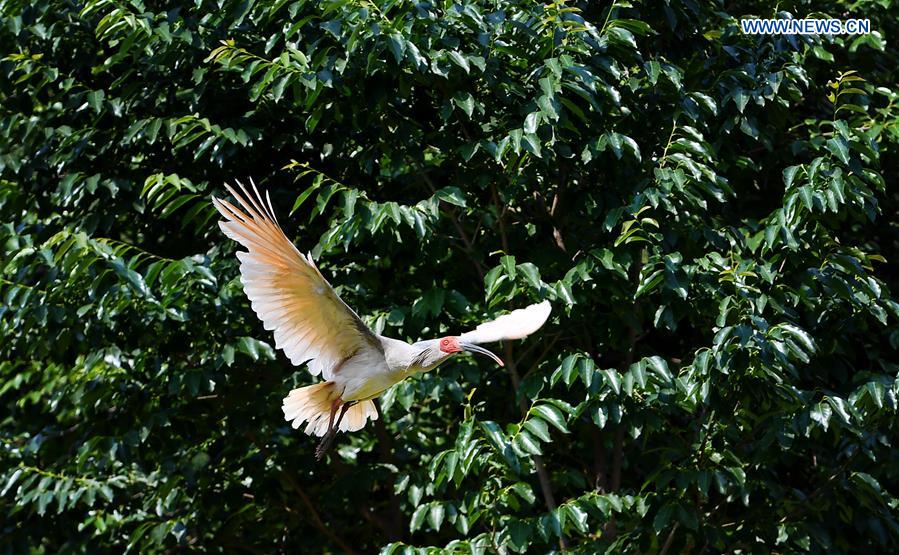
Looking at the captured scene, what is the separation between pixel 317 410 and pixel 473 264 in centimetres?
109

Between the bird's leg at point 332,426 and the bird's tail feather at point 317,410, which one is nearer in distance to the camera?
the bird's leg at point 332,426

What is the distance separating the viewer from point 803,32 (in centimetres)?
516

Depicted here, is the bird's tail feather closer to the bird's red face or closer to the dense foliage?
the dense foliage

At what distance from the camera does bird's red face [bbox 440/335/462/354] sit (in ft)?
13.2

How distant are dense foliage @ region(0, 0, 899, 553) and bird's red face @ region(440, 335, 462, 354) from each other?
0.57 meters

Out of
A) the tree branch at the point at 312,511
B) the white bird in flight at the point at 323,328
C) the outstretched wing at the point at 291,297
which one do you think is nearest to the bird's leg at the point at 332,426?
the white bird in flight at the point at 323,328

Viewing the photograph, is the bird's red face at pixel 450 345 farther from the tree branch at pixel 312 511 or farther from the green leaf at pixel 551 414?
the tree branch at pixel 312 511

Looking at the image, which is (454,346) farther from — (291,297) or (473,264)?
(473,264)

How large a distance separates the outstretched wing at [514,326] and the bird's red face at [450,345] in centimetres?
3

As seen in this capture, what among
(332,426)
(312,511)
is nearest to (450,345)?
(332,426)

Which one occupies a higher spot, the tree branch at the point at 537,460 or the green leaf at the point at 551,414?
the green leaf at the point at 551,414

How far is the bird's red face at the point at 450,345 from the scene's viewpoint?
4.02 metres

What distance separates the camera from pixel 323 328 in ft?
14.0

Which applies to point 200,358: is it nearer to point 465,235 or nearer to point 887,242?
point 465,235
